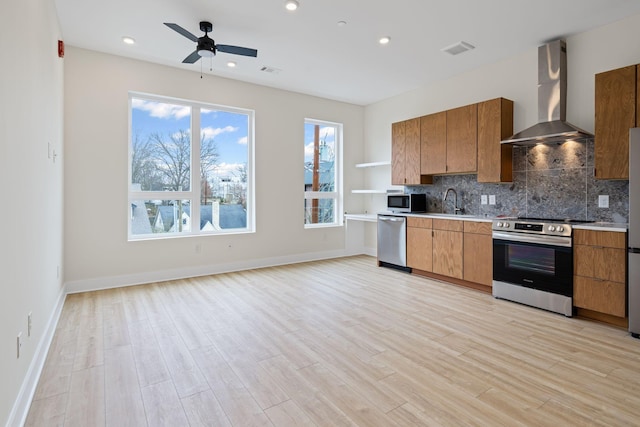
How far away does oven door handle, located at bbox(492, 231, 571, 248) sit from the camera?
3444mm

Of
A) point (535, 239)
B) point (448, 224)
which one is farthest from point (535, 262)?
point (448, 224)

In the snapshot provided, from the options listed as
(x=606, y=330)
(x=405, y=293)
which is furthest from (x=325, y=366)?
(x=606, y=330)

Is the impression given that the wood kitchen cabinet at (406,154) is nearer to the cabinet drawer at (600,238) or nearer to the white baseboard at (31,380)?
the cabinet drawer at (600,238)

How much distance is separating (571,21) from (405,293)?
134 inches

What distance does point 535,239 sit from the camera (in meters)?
3.68

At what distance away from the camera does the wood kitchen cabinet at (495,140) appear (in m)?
4.32

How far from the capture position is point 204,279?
489cm

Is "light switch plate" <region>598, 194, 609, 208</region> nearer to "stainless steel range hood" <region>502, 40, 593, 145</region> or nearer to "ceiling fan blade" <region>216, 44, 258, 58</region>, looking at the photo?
"stainless steel range hood" <region>502, 40, 593, 145</region>

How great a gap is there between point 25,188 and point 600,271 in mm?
4611

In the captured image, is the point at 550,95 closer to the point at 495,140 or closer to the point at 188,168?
the point at 495,140

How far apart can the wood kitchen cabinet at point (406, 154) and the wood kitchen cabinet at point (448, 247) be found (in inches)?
38.9

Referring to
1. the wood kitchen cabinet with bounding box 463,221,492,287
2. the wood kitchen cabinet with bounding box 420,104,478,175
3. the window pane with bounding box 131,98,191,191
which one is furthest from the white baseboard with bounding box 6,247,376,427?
the wood kitchen cabinet with bounding box 463,221,492,287

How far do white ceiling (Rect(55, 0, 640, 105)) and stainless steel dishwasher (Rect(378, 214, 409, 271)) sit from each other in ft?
7.34

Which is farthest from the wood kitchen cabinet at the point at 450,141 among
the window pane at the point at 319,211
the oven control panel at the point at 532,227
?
the window pane at the point at 319,211
